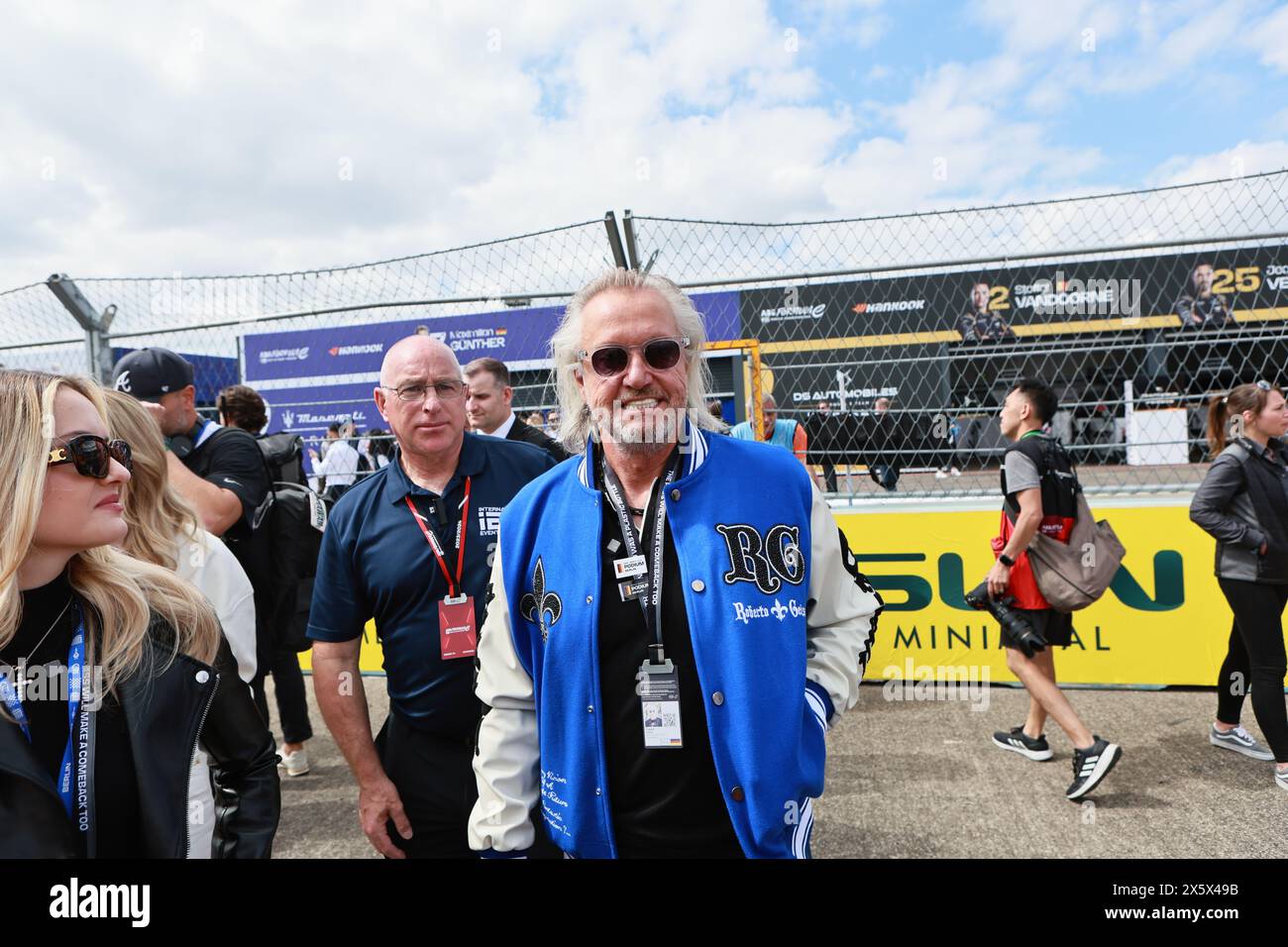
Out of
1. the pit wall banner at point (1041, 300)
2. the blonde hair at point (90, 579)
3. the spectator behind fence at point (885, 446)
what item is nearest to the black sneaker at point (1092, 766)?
the spectator behind fence at point (885, 446)

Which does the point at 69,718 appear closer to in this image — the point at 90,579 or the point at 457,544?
the point at 90,579

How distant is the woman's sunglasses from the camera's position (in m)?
1.75

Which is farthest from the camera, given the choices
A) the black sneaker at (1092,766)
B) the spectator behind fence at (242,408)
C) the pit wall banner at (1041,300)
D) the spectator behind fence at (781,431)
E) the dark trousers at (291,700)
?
the spectator behind fence at (781,431)

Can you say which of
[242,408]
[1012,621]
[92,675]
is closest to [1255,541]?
[1012,621]

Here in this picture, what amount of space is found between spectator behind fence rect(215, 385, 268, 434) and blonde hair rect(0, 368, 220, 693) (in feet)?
10.1

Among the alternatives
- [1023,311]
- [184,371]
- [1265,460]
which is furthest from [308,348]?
[1265,460]

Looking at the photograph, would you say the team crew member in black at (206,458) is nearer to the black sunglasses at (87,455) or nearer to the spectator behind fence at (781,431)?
the black sunglasses at (87,455)

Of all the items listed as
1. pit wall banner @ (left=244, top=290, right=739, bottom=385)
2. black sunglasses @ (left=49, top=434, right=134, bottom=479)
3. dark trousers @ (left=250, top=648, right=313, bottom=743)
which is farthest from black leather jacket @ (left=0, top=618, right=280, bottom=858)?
pit wall banner @ (left=244, top=290, right=739, bottom=385)

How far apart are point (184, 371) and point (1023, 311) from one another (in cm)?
471

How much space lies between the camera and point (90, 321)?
218 inches

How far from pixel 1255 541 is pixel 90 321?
711cm

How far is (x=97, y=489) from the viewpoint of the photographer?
4.88 feet

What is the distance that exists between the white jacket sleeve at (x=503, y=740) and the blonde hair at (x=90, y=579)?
1.77 feet

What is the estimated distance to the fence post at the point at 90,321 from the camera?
5.40 metres
